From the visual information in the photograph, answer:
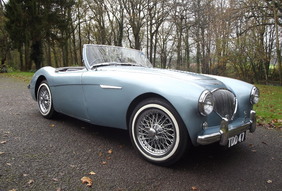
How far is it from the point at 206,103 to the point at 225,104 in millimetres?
451

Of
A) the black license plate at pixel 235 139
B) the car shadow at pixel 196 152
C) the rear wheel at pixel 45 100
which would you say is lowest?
the car shadow at pixel 196 152

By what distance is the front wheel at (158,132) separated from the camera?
2424mm

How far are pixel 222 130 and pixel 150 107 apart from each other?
2.73 feet

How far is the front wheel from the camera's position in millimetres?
2424

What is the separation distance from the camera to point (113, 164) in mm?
2637

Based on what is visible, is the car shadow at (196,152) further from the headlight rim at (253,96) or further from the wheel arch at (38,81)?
the wheel arch at (38,81)

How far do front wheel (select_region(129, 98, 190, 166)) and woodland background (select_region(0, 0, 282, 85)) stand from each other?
13.9 metres

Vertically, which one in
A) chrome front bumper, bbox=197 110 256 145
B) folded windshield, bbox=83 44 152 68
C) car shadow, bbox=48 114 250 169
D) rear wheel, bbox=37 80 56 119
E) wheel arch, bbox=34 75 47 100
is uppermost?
folded windshield, bbox=83 44 152 68

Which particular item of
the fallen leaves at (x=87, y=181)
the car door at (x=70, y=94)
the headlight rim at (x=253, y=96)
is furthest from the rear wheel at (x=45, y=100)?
the headlight rim at (x=253, y=96)

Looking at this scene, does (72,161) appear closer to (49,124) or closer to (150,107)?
(150,107)

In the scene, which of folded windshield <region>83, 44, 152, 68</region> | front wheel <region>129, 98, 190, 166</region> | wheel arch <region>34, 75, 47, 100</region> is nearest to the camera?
front wheel <region>129, 98, 190, 166</region>

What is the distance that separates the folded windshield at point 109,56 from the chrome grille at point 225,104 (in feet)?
5.93

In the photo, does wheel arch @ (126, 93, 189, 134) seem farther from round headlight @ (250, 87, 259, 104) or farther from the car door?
round headlight @ (250, 87, 259, 104)

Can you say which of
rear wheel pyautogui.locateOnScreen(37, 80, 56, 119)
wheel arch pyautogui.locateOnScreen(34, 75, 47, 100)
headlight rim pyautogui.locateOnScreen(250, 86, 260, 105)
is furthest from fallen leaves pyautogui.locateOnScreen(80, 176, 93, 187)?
wheel arch pyautogui.locateOnScreen(34, 75, 47, 100)
